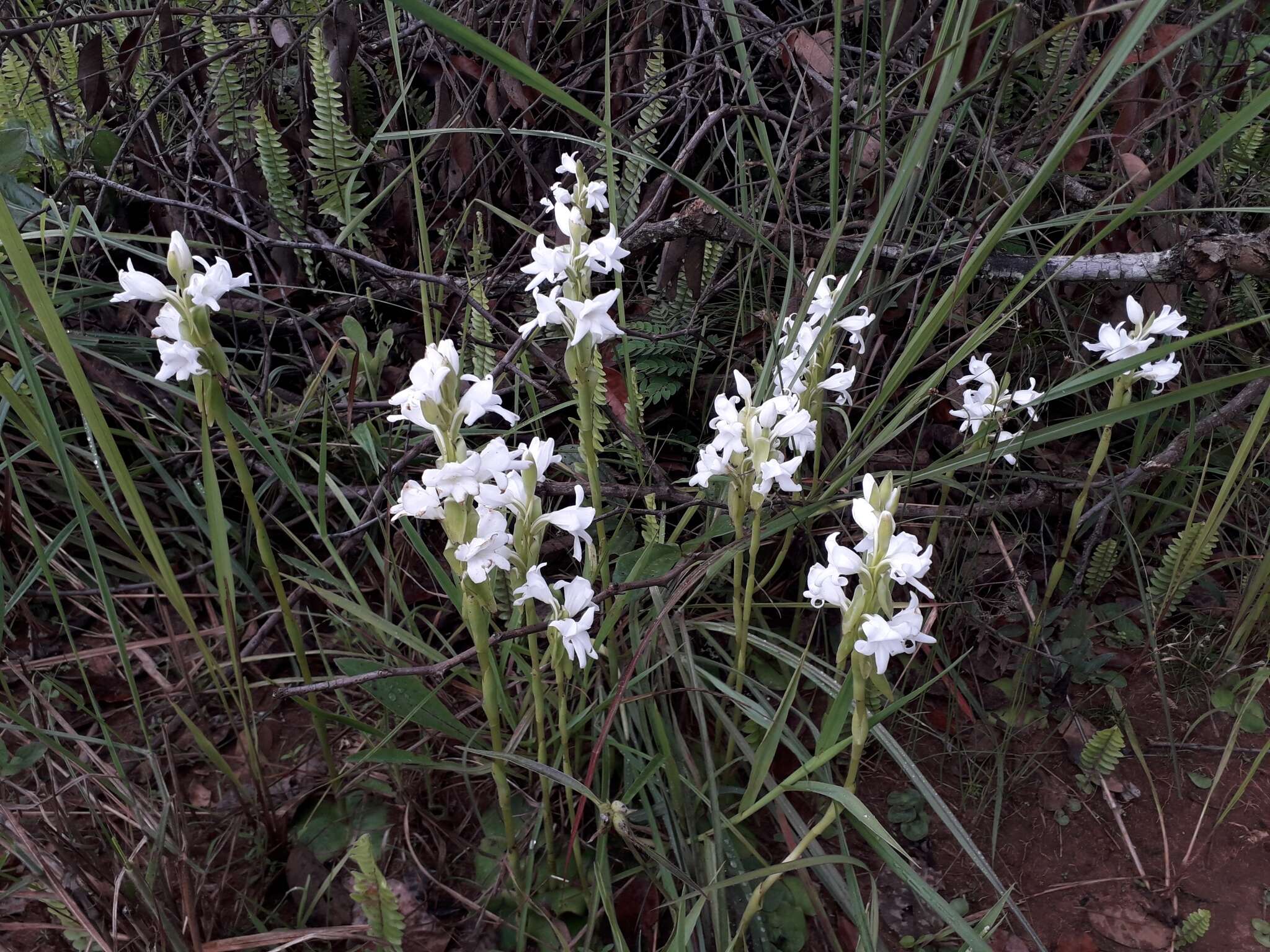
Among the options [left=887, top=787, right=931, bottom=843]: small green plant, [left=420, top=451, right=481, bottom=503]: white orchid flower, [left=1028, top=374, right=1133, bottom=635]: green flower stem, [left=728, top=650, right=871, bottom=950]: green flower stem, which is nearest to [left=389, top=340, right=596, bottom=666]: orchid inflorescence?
[left=420, top=451, right=481, bottom=503]: white orchid flower

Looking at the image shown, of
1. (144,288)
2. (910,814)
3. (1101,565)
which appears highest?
(144,288)

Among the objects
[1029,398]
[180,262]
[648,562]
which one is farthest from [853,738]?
[180,262]

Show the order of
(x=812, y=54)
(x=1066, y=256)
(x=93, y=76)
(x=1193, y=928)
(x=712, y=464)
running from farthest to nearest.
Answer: (x=93, y=76) → (x=812, y=54) → (x=1066, y=256) → (x=1193, y=928) → (x=712, y=464)

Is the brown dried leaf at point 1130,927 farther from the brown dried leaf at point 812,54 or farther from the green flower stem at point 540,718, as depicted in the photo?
the brown dried leaf at point 812,54

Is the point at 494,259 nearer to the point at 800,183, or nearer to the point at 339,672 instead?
the point at 800,183

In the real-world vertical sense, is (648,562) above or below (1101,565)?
above

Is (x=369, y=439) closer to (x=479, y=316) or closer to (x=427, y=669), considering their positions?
A: (x=479, y=316)

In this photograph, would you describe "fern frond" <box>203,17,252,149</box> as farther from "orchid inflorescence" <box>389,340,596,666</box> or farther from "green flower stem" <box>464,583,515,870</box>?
"green flower stem" <box>464,583,515,870</box>

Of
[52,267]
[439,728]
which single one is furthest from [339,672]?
[52,267]
